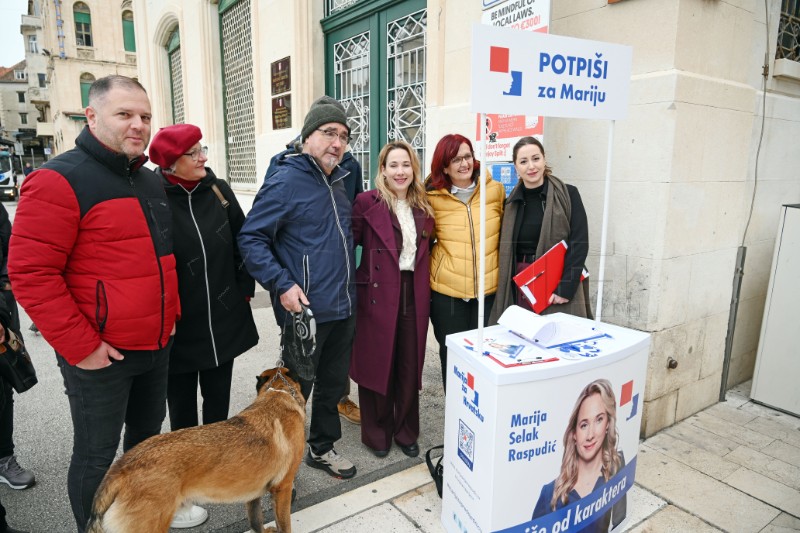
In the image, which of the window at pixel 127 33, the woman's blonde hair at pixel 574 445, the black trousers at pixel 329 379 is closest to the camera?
the woman's blonde hair at pixel 574 445

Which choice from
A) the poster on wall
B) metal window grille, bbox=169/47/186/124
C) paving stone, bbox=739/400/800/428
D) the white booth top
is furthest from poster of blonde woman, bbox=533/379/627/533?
metal window grille, bbox=169/47/186/124

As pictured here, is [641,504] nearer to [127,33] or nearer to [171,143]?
[171,143]

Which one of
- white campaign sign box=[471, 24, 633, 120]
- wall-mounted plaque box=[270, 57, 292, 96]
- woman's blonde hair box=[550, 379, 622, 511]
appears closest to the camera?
white campaign sign box=[471, 24, 633, 120]

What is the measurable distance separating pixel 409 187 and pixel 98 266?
1.64m

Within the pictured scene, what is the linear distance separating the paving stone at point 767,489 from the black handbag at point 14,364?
379cm

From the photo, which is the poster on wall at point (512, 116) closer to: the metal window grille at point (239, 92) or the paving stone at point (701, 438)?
the paving stone at point (701, 438)

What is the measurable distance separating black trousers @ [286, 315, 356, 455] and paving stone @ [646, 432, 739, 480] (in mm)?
2032

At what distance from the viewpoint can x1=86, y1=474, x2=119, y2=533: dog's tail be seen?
1688mm

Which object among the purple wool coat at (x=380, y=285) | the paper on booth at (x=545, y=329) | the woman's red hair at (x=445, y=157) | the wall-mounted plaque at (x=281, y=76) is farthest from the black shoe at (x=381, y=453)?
the wall-mounted plaque at (x=281, y=76)

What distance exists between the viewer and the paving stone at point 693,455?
298 cm

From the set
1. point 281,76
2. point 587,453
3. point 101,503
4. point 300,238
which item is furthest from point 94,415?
point 281,76

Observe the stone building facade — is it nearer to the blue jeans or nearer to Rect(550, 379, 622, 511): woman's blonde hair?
Rect(550, 379, 622, 511): woman's blonde hair

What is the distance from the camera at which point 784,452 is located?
10.5ft

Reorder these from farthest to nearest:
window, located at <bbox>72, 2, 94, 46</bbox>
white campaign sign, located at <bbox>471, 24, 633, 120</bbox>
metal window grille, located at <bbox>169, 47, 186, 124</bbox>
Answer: window, located at <bbox>72, 2, 94, 46</bbox> → metal window grille, located at <bbox>169, 47, 186, 124</bbox> → white campaign sign, located at <bbox>471, 24, 633, 120</bbox>
